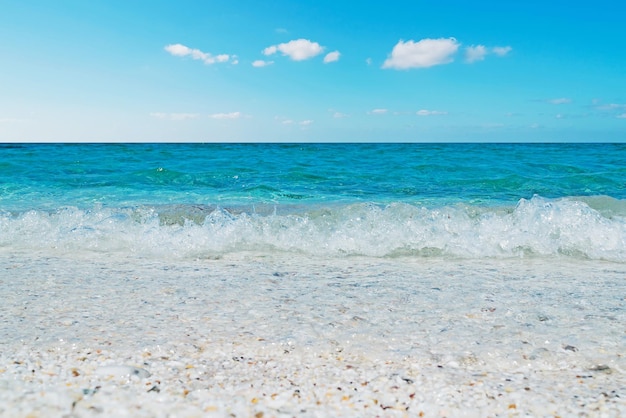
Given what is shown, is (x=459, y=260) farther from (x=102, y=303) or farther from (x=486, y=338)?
(x=102, y=303)

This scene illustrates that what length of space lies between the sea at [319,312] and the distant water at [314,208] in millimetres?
36

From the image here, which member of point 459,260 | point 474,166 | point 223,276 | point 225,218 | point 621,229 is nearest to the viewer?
point 223,276

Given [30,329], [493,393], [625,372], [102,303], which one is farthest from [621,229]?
[30,329]

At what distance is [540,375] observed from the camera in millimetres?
1873

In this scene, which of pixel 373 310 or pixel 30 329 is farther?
pixel 373 310

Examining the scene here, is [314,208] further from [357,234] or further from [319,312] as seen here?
[319,312]

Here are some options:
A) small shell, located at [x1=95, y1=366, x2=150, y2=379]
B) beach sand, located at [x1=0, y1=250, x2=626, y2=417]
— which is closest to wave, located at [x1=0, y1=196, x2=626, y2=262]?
beach sand, located at [x1=0, y1=250, x2=626, y2=417]

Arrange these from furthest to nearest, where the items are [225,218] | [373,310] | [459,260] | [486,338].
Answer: [225,218] < [459,260] < [373,310] < [486,338]

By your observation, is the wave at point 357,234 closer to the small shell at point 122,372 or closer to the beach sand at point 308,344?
the beach sand at point 308,344

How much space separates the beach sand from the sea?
Answer: 0.4 inches

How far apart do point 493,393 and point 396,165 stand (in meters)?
14.0

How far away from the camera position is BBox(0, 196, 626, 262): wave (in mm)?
4285

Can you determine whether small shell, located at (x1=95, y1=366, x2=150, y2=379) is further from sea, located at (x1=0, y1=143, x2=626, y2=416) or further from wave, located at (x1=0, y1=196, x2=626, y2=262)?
wave, located at (x1=0, y1=196, x2=626, y2=262)

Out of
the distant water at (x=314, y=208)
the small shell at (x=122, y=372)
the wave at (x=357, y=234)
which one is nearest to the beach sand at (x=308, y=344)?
the small shell at (x=122, y=372)
